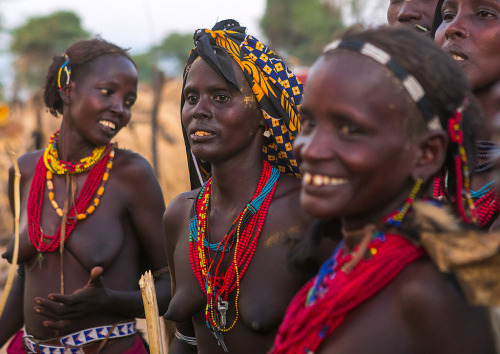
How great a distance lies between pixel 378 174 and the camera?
1.58 metres

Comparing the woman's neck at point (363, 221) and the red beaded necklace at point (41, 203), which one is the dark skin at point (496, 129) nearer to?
the woman's neck at point (363, 221)

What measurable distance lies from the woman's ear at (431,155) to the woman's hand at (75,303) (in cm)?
184

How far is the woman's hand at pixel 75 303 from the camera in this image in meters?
2.99

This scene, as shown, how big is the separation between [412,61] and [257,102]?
100 cm

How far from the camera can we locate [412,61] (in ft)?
5.23

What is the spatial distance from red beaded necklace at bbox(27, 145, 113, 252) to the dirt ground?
22.7 ft

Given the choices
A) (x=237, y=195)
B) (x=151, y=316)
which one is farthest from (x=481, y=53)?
(x=151, y=316)

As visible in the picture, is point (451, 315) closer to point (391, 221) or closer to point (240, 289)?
point (391, 221)

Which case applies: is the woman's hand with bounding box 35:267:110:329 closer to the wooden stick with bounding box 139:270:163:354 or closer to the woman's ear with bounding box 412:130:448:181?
the wooden stick with bounding box 139:270:163:354

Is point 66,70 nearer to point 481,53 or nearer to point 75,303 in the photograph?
point 75,303

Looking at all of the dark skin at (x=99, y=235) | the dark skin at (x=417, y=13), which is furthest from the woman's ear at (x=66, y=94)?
the dark skin at (x=417, y=13)

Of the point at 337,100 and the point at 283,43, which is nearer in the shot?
the point at 337,100

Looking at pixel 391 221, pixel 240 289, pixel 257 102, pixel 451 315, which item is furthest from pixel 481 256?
pixel 257 102

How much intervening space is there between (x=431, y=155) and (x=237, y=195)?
1.06 meters
